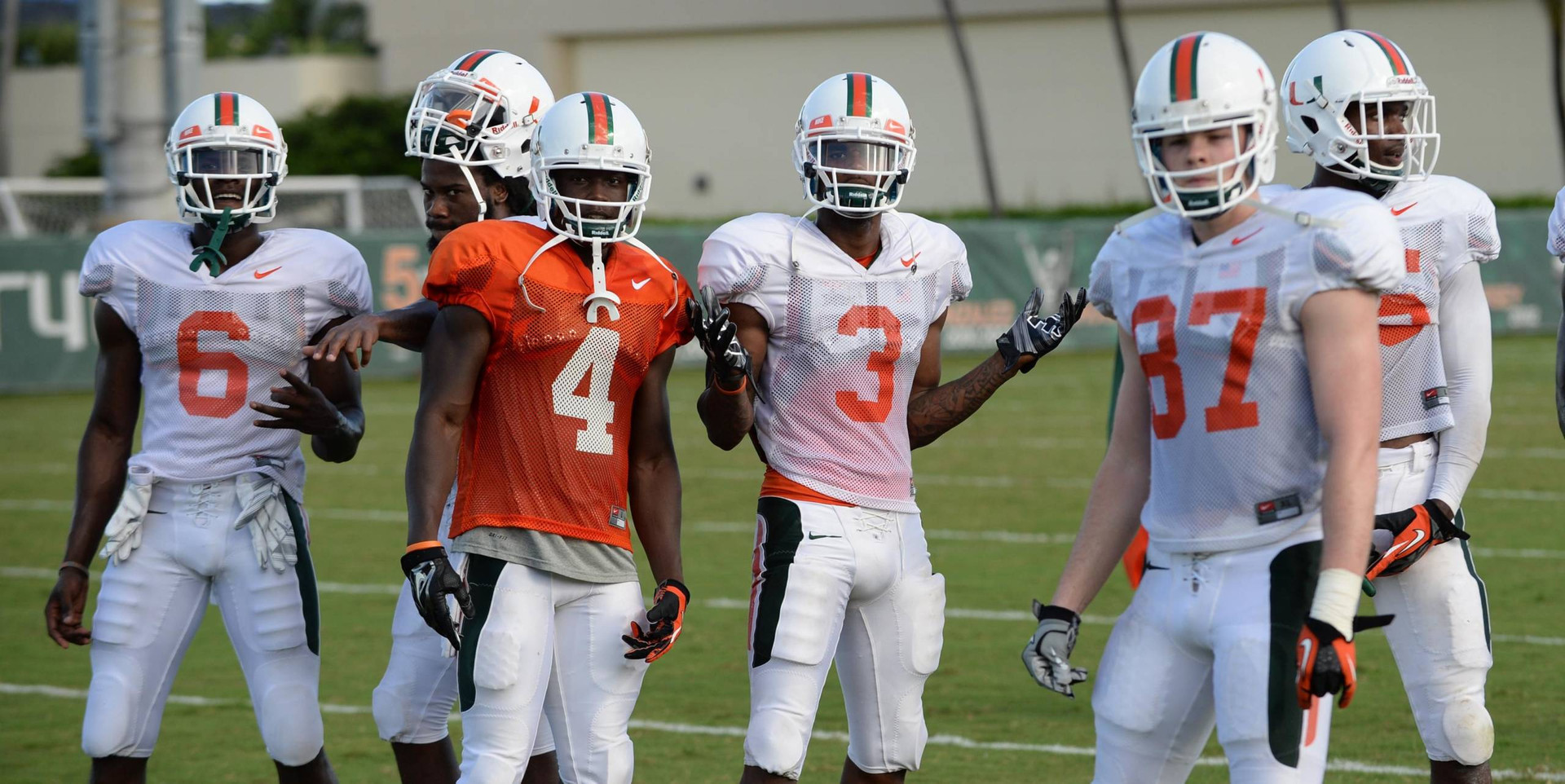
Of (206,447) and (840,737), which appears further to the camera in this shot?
(840,737)

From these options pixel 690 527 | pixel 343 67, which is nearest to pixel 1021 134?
pixel 343 67

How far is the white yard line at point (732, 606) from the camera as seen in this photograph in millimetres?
7176

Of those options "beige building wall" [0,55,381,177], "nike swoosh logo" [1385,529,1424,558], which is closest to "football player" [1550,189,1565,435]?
"nike swoosh logo" [1385,529,1424,558]

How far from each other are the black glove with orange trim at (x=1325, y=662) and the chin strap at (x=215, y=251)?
285cm

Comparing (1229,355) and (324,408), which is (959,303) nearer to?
(324,408)

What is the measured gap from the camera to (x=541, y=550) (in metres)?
3.98

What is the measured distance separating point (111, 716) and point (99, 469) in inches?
24.7

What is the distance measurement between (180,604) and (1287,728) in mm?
2728

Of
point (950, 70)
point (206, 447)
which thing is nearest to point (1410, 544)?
point (206, 447)

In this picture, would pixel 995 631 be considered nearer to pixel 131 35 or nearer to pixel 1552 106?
pixel 131 35

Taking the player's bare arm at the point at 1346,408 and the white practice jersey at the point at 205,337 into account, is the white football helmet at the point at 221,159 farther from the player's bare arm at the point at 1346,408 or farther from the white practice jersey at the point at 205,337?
the player's bare arm at the point at 1346,408

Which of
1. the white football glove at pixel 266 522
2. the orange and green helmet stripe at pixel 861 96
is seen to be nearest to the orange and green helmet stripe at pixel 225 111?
the white football glove at pixel 266 522

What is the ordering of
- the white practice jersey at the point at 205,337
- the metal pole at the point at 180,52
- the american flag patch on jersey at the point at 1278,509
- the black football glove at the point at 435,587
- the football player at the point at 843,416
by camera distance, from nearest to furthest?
the american flag patch on jersey at the point at 1278,509 → the black football glove at the point at 435,587 → the football player at the point at 843,416 → the white practice jersey at the point at 205,337 → the metal pole at the point at 180,52

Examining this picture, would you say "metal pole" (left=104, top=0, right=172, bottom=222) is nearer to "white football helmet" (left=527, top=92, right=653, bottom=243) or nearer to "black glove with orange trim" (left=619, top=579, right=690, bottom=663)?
"white football helmet" (left=527, top=92, right=653, bottom=243)
